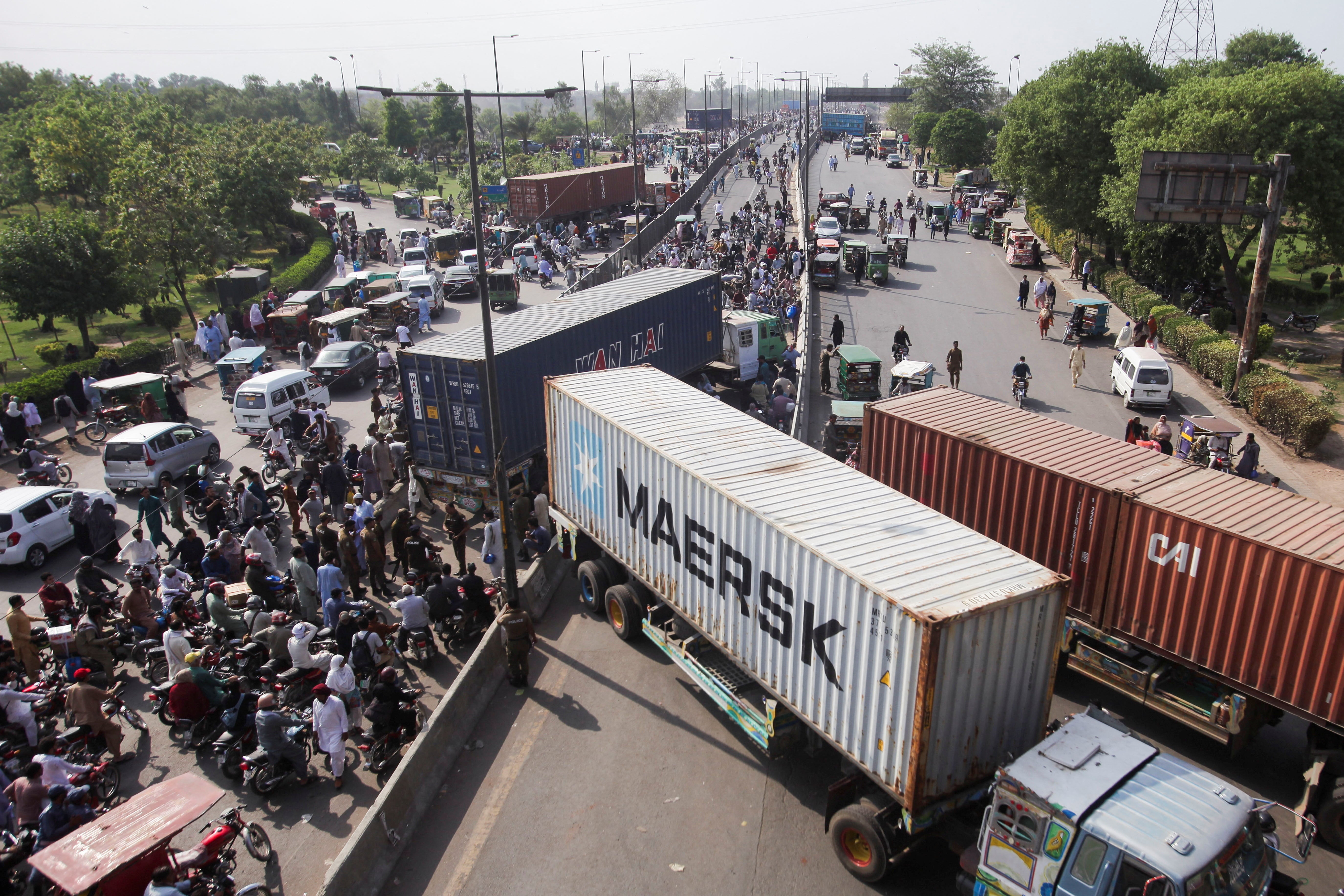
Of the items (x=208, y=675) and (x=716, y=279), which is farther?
(x=716, y=279)

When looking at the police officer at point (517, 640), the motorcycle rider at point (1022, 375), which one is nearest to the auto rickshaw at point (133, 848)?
the police officer at point (517, 640)

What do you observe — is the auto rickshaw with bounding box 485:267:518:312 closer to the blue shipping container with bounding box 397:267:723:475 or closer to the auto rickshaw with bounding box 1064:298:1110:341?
the blue shipping container with bounding box 397:267:723:475

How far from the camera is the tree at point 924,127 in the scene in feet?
286

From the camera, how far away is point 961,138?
7056 cm

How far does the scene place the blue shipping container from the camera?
1634 cm

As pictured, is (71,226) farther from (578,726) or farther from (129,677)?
(578,726)

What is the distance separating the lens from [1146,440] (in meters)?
19.4

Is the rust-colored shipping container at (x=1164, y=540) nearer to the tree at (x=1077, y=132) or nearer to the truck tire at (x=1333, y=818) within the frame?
the truck tire at (x=1333, y=818)

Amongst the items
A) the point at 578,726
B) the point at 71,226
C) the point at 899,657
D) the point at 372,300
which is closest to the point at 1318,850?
the point at 899,657

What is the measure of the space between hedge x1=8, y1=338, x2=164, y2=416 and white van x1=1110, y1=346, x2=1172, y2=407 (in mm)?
29115

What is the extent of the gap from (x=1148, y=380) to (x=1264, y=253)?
13.2 feet

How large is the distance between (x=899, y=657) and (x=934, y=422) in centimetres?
671

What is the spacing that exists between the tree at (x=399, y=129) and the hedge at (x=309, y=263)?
4593cm

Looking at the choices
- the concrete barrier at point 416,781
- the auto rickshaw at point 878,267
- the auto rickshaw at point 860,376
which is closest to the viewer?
the concrete barrier at point 416,781
